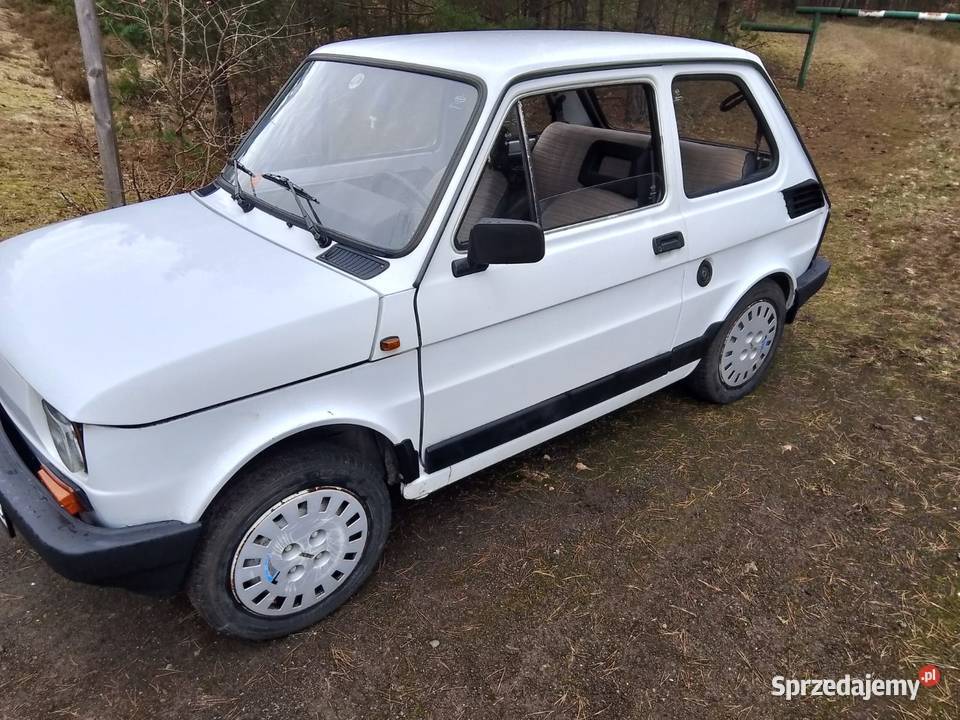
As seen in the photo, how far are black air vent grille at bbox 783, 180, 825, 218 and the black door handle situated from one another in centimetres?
95

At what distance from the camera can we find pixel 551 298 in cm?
284

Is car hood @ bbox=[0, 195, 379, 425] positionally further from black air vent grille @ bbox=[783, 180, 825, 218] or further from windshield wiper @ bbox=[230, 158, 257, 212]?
black air vent grille @ bbox=[783, 180, 825, 218]

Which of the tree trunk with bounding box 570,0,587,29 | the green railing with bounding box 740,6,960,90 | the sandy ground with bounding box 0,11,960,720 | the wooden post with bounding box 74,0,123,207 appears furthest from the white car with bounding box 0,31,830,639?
the green railing with bounding box 740,6,960,90

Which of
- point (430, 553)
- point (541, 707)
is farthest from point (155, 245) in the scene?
point (541, 707)

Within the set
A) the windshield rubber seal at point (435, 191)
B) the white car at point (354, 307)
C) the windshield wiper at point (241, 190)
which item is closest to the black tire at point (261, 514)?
the white car at point (354, 307)

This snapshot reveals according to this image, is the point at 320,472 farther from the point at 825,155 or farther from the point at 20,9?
the point at 20,9

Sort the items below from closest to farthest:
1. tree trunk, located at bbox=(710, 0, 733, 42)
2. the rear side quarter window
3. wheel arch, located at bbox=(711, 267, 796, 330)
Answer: the rear side quarter window < wheel arch, located at bbox=(711, 267, 796, 330) < tree trunk, located at bbox=(710, 0, 733, 42)

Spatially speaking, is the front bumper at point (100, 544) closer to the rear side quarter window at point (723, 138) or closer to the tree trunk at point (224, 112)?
the rear side quarter window at point (723, 138)

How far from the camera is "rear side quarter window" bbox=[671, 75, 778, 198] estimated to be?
3467 millimetres

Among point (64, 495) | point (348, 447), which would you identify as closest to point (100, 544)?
point (64, 495)

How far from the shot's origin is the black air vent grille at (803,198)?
3.84 metres

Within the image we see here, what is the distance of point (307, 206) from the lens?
8.98 feet

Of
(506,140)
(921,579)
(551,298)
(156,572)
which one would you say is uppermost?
(506,140)

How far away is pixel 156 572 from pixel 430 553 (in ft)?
3.92
